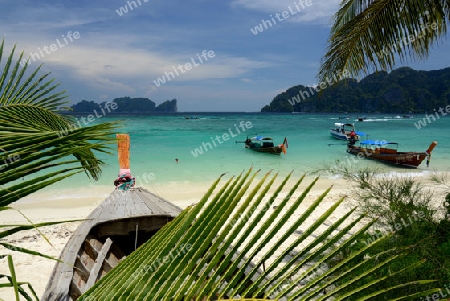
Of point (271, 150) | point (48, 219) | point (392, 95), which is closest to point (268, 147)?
point (271, 150)

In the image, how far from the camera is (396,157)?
19.0 meters

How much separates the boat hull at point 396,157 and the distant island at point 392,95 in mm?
63513

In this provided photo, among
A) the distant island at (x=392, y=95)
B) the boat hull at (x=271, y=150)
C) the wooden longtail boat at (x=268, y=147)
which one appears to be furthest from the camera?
the distant island at (x=392, y=95)

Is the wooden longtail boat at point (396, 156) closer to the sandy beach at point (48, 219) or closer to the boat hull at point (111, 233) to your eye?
the sandy beach at point (48, 219)

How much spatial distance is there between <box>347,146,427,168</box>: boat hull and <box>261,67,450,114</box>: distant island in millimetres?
63513

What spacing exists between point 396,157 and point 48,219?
60.7ft

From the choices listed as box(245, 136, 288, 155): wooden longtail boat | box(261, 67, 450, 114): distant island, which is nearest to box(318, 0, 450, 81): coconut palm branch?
box(245, 136, 288, 155): wooden longtail boat

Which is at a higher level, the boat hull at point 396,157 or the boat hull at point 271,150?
the boat hull at point 271,150

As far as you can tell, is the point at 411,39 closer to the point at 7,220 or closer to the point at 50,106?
the point at 50,106

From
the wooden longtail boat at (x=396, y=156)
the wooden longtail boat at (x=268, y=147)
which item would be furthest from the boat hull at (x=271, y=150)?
the wooden longtail boat at (x=396, y=156)

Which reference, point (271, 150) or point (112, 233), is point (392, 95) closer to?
point (271, 150)

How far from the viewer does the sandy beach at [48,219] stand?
640 centimetres

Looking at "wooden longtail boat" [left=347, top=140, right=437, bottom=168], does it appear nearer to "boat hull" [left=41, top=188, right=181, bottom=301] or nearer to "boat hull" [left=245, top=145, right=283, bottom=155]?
"boat hull" [left=245, top=145, right=283, bottom=155]

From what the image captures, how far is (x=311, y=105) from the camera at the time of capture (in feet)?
516
